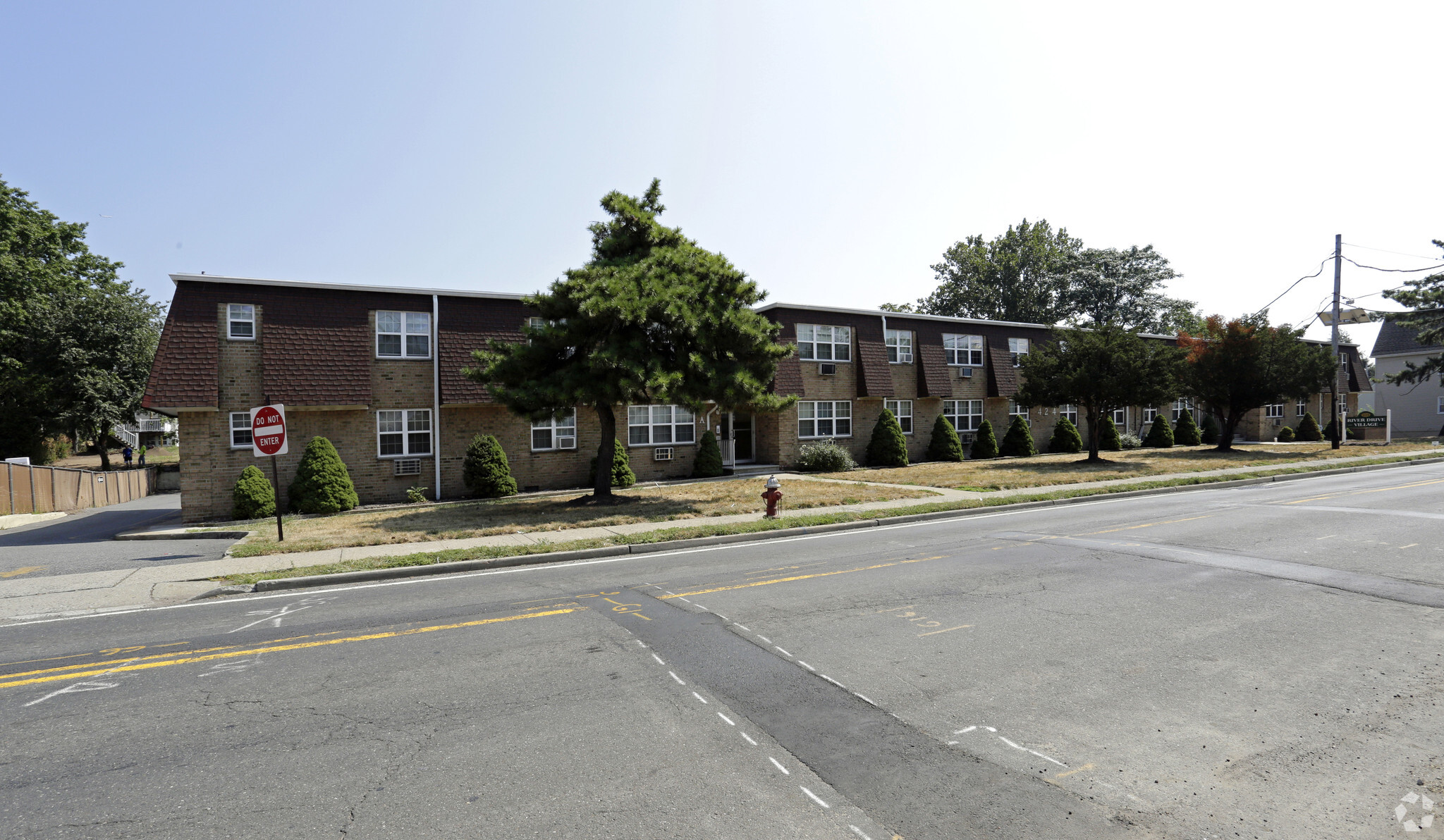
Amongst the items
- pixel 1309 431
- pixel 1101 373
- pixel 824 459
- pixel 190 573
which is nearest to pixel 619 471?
pixel 824 459

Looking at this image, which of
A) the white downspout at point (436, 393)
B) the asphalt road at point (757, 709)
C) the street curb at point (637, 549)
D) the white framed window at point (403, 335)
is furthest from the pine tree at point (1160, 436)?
the white framed window at point (403, 335)

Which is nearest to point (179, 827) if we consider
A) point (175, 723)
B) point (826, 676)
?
point (175, 723)

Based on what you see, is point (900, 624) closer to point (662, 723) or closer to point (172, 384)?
point (662, 723)

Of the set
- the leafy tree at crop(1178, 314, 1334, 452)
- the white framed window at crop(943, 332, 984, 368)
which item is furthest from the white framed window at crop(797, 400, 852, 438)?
the leafy tree at crop(1178, 314, 1334, 452)

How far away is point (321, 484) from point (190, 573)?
27.9 feet

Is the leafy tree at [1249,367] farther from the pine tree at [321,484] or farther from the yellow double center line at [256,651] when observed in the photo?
the yellow double center line at [256,651]

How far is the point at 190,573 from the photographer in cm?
1077

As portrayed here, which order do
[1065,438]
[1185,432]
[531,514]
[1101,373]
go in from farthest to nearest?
[1185,432] → [1065,438] → [1101,373] → [531,514]

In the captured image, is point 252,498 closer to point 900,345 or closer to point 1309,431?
point 900,345

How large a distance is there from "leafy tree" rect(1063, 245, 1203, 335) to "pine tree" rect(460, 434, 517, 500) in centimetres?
5039

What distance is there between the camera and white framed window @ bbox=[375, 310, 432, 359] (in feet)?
70.6

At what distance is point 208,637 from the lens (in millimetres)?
7238

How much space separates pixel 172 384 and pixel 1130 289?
2387 inches

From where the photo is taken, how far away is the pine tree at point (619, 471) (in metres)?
22.9
